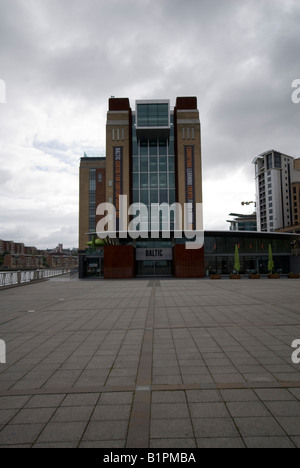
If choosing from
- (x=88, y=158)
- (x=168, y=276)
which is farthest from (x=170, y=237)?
(x=88, y=158)

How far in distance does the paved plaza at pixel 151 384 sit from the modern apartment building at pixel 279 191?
11205 centimetres

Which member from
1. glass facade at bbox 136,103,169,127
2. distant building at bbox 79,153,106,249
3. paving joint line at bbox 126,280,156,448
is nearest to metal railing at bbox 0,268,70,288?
paving joint line at bbox 126,280,156,448

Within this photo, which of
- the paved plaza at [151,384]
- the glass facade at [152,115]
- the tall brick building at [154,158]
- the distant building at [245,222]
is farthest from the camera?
the distant building at [245,222]

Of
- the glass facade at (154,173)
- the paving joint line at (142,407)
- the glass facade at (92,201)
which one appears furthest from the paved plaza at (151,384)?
the glass facade at (92,201)

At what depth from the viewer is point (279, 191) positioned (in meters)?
113

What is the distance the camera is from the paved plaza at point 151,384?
11.7 feet

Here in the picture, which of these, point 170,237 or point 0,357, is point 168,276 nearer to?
point 170,237

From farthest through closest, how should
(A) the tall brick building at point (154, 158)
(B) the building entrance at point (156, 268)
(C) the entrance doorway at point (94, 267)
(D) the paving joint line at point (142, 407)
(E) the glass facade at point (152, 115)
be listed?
(E) the glass facade at point (152, 115)
(A) the tall brick building at point (154, 158)
(B) the building entrance at point (156, 268)
(C) the entrance doorway at point (94, 267)
(D) the paving joint line at point (142, 407)

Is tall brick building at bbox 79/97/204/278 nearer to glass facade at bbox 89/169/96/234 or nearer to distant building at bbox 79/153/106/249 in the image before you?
glass facade at bbox 89/169/96/234

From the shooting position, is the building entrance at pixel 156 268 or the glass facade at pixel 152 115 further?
the glass facade at pixel 152 115

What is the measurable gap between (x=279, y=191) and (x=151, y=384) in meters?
122

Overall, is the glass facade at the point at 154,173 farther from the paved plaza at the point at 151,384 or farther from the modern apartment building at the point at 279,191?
the modern apartment building at the point at 279,191

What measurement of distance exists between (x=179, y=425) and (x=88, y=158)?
9017 centimetres

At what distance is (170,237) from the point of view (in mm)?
37906
